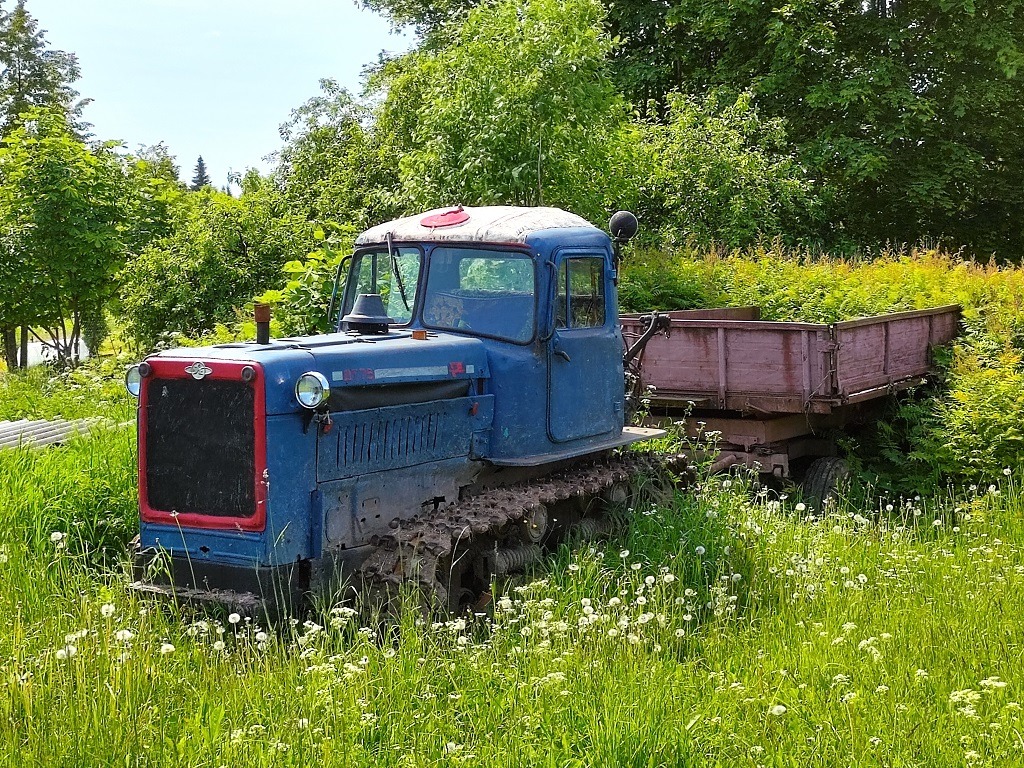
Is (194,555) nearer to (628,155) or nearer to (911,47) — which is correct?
(628,155)

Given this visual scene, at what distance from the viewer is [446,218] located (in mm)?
7449

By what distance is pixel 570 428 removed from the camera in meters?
7.57

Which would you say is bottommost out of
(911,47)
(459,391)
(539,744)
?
(539,744)

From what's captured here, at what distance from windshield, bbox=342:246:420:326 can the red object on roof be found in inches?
8.3

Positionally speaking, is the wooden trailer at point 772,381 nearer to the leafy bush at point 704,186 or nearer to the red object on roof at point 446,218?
the red object on roof at point 446,218

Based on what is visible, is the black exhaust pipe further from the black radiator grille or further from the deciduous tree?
the deciduous tree

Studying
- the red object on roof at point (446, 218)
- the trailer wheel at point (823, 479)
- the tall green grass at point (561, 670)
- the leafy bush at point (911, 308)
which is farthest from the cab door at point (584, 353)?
the leafy bush at point (911, 308)

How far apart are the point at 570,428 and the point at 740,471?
3274 millimetres

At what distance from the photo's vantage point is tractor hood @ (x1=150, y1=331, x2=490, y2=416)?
5.91 m

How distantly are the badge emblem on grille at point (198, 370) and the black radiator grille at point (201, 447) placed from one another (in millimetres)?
45

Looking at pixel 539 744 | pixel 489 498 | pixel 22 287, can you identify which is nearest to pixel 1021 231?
pixel 22 287

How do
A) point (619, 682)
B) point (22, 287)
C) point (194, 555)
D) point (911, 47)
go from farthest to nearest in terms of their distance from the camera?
point (911, 47) < point (22, 287) < point (194, 555) < point (619, 682)

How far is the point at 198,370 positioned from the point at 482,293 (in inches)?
79.1

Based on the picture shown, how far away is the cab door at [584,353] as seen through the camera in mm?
7344
